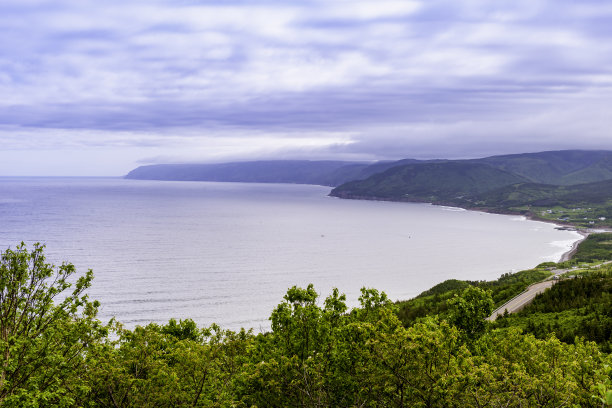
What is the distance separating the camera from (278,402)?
21.0 metres

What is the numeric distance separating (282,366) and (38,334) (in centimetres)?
1084

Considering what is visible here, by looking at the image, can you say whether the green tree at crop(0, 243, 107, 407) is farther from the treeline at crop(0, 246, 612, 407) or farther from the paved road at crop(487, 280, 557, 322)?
the paved road at crop(487, 280, 557, 322)

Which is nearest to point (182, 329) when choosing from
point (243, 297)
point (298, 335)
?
point (298, 335)

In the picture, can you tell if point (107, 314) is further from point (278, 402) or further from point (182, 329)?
point (278, 402)

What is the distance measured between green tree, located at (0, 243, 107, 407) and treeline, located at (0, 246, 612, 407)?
0.17 feet

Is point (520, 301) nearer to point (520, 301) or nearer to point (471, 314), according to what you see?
point (520, 301)

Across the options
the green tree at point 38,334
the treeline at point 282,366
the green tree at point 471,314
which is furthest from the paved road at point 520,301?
Answer: the green tree at point 38,334

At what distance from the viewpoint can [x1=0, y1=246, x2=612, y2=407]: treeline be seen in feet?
58.0

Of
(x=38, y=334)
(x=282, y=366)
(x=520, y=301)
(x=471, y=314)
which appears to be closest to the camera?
(x=38, y=334)

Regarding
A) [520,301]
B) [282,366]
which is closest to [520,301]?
[520,301]

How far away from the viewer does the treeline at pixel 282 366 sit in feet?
58.0

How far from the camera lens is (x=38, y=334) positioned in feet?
60.2

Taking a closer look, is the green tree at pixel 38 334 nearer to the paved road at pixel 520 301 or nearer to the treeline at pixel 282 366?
the treeline at pixel 282 366

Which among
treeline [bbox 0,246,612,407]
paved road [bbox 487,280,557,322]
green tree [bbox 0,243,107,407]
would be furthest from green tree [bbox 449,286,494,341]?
paved road [bbox 487,280,557,322]
